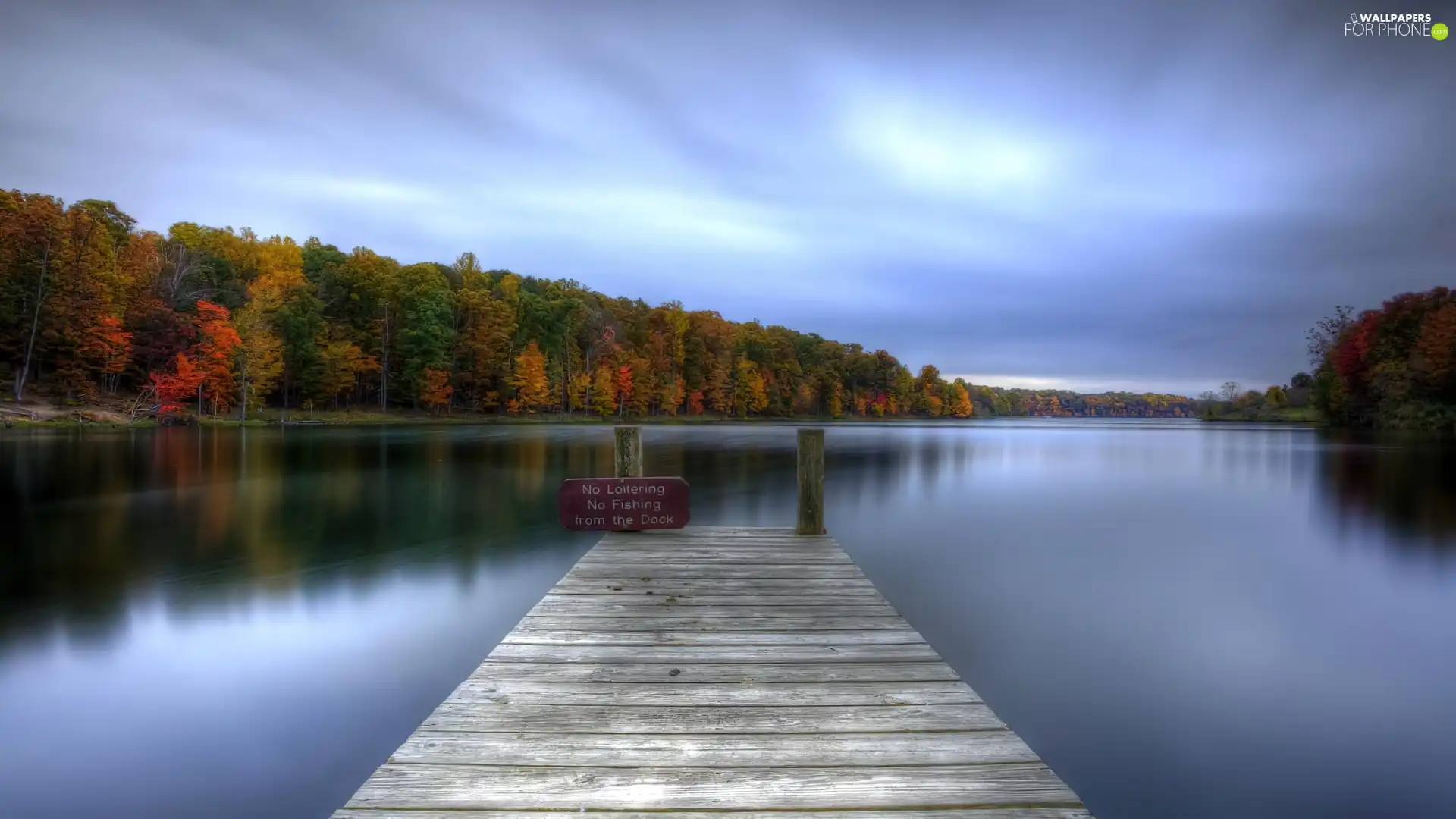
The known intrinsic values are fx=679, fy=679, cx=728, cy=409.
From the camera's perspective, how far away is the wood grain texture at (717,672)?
338 cm

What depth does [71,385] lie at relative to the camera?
128 ft

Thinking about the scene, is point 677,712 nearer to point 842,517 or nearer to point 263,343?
point 842,517

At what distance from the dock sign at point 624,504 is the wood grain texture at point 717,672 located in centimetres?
327

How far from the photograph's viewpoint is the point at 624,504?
706cm

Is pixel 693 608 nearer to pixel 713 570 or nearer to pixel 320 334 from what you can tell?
pixel 713 570

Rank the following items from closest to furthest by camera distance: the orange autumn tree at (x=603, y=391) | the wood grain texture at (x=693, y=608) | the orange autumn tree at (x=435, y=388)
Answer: the wood grain texture at (x=693, y=608) < the orange autumn tree at (x=435, y=388) < the orange autumn tree at (x=603, y=391)

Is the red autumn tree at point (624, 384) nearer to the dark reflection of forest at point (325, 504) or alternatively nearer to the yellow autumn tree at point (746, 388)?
the yellow autumn tree at point (746, 388)

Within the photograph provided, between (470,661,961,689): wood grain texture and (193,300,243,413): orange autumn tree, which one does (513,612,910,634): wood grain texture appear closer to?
(470,661,961,689): wood grain texture

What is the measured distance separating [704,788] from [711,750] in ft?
0.87

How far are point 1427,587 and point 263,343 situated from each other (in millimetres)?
57579

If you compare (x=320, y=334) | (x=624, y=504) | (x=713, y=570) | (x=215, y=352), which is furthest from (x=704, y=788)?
(x=320, y=334)

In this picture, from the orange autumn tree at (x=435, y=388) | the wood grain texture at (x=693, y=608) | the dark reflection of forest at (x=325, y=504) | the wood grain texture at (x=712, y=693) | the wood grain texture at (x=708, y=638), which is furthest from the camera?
the orange autumn tree at (x=435, y=388)

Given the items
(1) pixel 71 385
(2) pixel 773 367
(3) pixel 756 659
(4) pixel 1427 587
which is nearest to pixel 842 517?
(4) pixel 1427 587

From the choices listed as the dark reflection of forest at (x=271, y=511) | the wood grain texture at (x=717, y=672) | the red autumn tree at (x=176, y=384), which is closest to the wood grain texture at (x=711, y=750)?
the wood grain texture at (x=717, y=672)
